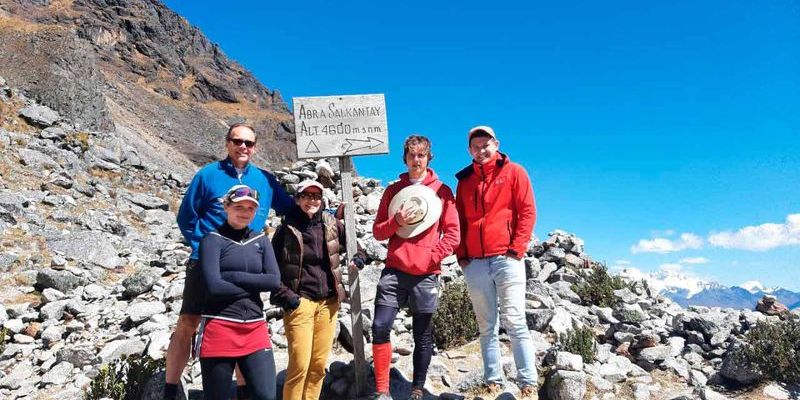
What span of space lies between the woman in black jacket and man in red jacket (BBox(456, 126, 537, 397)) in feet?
7.05

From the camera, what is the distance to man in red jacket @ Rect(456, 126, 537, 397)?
4994mm

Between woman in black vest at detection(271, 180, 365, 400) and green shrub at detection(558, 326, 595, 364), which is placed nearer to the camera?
woman in black vest at detection(271, 180, 365, 400)

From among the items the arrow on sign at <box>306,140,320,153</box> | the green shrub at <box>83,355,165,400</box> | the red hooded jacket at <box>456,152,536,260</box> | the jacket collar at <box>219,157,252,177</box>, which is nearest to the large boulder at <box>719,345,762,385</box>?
the red hooded jacket at <box>456,152,536,260</box>

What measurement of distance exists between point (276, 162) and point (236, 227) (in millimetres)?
79390

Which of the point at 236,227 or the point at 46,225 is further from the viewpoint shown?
the point at 46,225

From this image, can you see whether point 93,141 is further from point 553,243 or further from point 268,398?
point 268,398

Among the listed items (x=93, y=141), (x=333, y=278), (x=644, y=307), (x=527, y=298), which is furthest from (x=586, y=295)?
(x=93, y=141)

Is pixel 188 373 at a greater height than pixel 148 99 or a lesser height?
lesser

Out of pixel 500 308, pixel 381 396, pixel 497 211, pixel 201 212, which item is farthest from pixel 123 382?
pixel 497 211

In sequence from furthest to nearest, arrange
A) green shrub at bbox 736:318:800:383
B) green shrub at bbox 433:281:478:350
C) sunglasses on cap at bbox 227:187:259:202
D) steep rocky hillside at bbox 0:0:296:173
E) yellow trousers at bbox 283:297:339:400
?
steep rocky hillside at bbox 0:0:296:173, green shrub at bbox 433:281:478:350, green shrub at bbox 736:318:800:383, yellow trousers at bbox 283:297:339:400, sunglasses on cap at bbox 227:187:259:202

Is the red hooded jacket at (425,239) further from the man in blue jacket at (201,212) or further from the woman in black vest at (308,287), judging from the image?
the man in blue jacket at (201,212)

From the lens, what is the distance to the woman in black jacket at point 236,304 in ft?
13.0

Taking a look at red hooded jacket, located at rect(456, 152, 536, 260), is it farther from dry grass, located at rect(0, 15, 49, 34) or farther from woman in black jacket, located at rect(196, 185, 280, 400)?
dry grass, located at rect(0, 15, 49, 34)

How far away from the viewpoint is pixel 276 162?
8100cm
